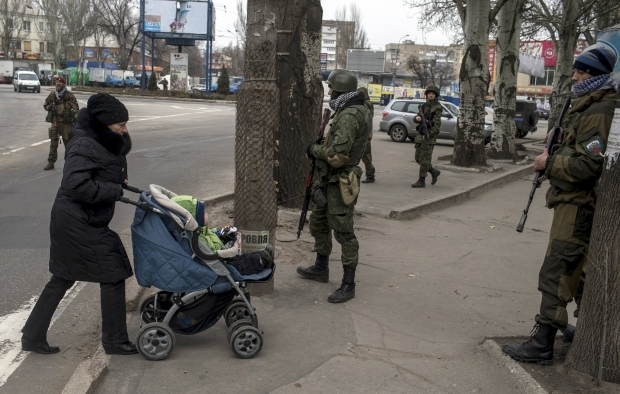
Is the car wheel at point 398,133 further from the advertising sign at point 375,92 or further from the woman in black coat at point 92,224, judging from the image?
the advertising sign at point 375,92

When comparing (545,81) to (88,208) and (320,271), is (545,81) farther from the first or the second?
(88,208)

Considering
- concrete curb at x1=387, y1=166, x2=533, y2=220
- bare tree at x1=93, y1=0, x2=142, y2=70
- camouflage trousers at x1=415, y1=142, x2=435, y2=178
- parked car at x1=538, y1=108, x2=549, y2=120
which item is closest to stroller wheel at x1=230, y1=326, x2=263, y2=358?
concrete curb at x1=387, y1=166, x2=533, y2=220

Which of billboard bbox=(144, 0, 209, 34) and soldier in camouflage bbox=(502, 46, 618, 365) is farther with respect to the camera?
billboard bbox=(144, 0, 209, 34)

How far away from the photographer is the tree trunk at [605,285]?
12.6 ft

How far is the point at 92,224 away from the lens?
418 centimetres

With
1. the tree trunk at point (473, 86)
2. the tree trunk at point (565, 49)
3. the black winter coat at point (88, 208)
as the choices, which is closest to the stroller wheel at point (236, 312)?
the black winter coat at point (88, 208)

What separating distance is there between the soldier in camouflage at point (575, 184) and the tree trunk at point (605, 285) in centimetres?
18

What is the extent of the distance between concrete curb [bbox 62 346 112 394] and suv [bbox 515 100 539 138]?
28074mm

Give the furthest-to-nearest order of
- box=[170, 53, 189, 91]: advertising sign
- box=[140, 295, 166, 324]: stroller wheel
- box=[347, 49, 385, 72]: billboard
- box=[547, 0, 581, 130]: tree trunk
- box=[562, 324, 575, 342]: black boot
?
box=[347, 49, 385, 72]: billboard → box=[170, 53, 189, 91]: advertising sign → box=[547, 0, 581, 130]: tree trunk → box=[562, 324, 575, 342]: black boot → box=[140, 295, 166, 324]: stroller wheel

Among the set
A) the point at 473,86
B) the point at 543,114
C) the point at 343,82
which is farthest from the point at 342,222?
the point at 543,114

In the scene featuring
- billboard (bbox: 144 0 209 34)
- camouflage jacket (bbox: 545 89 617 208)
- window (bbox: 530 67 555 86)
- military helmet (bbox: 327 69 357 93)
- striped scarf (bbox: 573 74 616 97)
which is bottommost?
camouflage jacket (bbox: 545 89 617 208)

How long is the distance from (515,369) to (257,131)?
2695mm

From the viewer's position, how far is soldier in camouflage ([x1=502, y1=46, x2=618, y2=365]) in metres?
4.07

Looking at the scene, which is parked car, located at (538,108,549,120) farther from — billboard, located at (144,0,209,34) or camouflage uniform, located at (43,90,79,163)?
camouflage uniform, located at (43,90,79,163)
